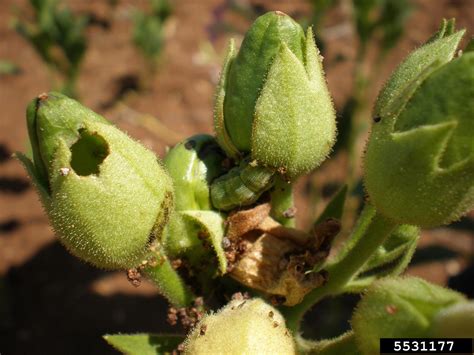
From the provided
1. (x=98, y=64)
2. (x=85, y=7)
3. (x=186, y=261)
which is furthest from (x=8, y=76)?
(x=186, y=261)

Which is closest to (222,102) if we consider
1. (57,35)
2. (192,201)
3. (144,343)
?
(192,201)

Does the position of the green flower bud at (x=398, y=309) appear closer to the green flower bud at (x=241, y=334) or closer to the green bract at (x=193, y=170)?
the green flower bud at (x=241, y=334)

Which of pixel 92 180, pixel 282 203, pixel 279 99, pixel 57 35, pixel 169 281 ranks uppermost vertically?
pixel 279 99

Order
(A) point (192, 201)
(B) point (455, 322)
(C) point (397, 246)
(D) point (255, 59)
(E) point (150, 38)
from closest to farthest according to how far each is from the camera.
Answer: (B) point (455, 322) < (D) point (255, 59) < (A) point (192, 201) < (C) point (397, 246) < (E) point (150, 38)

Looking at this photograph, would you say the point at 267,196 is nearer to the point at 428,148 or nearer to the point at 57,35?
the point at 428,148

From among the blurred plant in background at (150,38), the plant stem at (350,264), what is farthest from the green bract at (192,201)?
the blurred plant in background at (150,38)

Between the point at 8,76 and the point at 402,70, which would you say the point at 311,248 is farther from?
the point at 8,76
